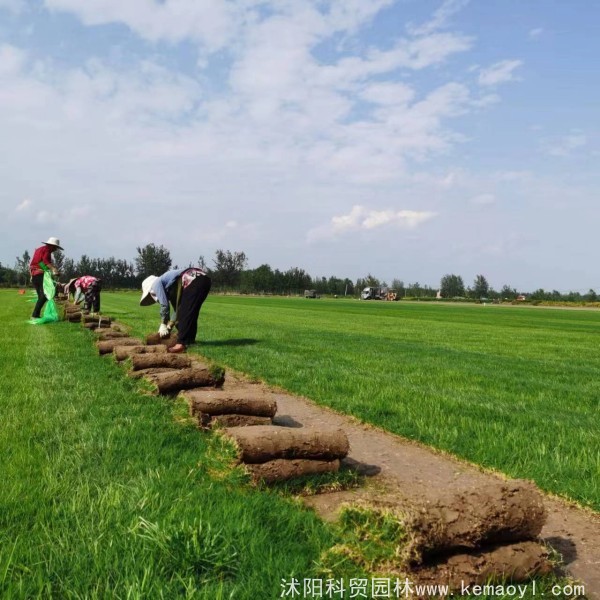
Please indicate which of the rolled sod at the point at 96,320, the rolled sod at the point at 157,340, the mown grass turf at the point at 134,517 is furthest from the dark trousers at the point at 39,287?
the mown grass turf at the point at 134,517

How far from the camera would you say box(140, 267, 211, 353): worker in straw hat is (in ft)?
38.1

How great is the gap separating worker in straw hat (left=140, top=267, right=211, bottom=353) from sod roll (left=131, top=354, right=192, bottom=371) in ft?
12.2

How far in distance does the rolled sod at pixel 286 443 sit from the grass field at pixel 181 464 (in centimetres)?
20

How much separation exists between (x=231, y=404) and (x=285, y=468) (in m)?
1.35

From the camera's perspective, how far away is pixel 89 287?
2005cm

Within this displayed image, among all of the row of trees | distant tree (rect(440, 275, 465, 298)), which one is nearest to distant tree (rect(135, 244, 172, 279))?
the row of trees

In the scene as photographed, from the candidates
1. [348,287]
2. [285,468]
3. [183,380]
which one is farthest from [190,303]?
[348,287]

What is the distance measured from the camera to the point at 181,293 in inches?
472

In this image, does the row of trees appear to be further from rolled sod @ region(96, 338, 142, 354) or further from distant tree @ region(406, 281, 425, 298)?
rolled sod @ region(96, 338, 142, 354)

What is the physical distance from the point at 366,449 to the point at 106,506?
2779 millimetres

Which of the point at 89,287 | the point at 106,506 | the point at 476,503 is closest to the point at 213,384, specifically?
the point at 106,506

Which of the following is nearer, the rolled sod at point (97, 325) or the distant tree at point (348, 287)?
the rolled sod at point (97, 325)

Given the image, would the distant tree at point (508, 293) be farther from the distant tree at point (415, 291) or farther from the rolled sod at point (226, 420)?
the rolled sod at point (226, 420)

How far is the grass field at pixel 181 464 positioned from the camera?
2689 mm
